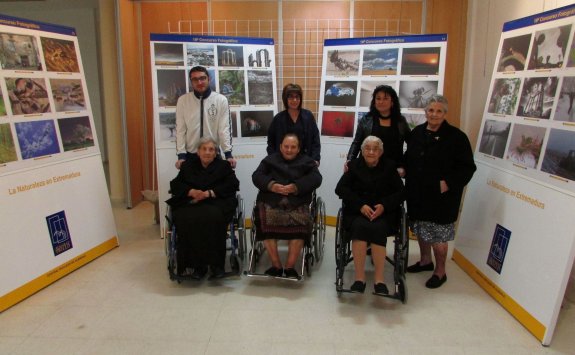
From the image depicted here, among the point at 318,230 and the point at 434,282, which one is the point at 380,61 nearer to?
the point at 318,230

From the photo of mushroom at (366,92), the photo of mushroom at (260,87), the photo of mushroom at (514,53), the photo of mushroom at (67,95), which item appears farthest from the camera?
the photo of mushroom at (260,87)

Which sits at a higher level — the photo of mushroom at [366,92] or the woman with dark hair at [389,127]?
the photo of mushroom at [366,92]

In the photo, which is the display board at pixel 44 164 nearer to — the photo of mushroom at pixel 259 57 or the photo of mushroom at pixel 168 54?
the photo of mushroom at pixel 168 54

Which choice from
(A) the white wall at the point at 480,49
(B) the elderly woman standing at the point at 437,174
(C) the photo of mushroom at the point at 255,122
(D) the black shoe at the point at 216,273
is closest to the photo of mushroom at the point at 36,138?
(D) the black shoe at the point at 216,273

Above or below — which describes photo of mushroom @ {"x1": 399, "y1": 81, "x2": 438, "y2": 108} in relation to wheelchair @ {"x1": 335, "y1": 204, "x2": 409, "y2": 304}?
above

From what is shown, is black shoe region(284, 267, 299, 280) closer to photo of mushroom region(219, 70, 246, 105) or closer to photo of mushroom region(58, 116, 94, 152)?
photo of mushroom region(219, 70, 246, 105)

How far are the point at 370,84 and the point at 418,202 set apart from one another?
1.50 metres

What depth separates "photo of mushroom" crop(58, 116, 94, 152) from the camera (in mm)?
3264

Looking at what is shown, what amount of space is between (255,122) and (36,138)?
1894mm

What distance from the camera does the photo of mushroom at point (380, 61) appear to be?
12.8 ft

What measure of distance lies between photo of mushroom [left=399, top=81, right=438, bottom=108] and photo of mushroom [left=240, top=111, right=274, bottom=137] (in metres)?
1.28

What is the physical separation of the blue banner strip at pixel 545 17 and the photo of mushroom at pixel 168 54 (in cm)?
276

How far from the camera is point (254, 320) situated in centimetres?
254

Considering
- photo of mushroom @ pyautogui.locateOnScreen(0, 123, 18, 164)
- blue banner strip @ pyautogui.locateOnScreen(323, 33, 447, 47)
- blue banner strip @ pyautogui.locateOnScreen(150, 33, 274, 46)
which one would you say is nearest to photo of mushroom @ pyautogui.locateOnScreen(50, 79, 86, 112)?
photo of mushroom @ pyautogui.locateOnScreen(0, 123, 18, 164)
